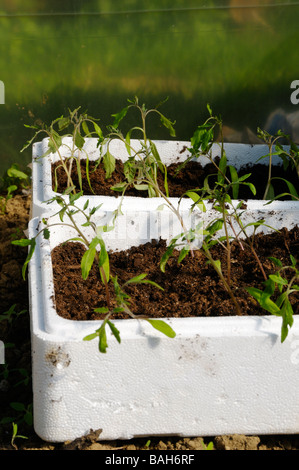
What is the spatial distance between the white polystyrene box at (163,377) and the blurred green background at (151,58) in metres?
1.24

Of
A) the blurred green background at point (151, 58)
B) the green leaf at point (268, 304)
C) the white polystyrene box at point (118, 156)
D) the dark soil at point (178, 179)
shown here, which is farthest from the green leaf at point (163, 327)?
the blurred green background at point (151, 58)

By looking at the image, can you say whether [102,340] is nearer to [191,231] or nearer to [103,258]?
[103,258]

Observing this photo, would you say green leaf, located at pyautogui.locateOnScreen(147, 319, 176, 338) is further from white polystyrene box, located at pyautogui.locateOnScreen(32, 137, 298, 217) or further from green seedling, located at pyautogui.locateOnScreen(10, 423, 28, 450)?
white polystyrene box, located at pyautogui.locateOnScreen(32, 137, 298, 217)

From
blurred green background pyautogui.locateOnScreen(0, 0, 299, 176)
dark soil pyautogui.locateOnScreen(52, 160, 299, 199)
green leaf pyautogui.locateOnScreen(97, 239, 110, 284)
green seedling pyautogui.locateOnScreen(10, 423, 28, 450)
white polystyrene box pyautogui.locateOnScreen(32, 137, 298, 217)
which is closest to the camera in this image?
green leaf pyautogui.locateOnScreen(97, 239, 110, 284)

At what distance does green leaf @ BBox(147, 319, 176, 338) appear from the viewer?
1.28 meters

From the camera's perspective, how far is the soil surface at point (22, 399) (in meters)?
1.45

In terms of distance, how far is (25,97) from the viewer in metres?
2.46

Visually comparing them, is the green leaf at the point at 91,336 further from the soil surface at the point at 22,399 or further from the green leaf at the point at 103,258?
the soil surface at the point at 22,399

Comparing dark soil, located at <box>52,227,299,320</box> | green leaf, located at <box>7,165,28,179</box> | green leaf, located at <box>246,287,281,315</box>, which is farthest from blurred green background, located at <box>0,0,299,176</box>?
green leaf, located at <box>246,287,281,315</box>

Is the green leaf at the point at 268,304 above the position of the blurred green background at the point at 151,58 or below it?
below

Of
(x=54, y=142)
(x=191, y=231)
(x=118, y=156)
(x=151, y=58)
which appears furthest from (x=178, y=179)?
(x=191, y=231)

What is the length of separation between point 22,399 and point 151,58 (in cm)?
144

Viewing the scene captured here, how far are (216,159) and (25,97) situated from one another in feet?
2.75

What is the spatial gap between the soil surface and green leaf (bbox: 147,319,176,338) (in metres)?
0.31
